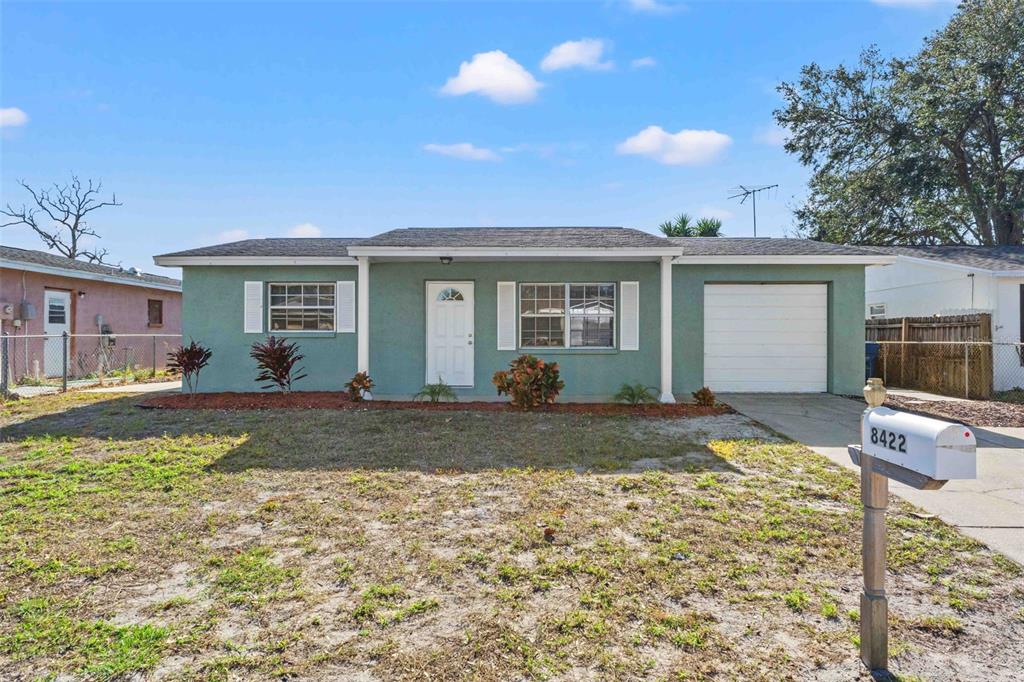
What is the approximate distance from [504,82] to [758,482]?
1215 centimetres

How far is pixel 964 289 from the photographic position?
11.8m

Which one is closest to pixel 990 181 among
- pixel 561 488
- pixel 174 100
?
pixel 561 488

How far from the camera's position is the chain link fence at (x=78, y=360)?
1247cm

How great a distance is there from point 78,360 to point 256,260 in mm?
8965

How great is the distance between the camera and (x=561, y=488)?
470 cm

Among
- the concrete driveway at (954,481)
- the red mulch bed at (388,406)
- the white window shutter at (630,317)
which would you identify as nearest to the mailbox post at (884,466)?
the concrete driveway at (954,481)

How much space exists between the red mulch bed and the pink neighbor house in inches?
217

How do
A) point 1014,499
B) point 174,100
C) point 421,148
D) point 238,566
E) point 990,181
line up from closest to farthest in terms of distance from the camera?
point 238,566, point 1014,499, point 174,100, point 421,148, point 990,181

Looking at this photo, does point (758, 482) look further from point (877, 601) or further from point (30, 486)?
point (30, 486)

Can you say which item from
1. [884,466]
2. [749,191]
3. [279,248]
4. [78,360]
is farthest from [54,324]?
[749,191]

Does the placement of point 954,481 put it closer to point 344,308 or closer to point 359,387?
point 359,387

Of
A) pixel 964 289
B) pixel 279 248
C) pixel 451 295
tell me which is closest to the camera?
pixel 451 295

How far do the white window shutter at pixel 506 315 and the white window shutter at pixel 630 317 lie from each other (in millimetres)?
2024

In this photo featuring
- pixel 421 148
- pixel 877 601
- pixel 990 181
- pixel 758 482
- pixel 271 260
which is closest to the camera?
pixel 877 601
